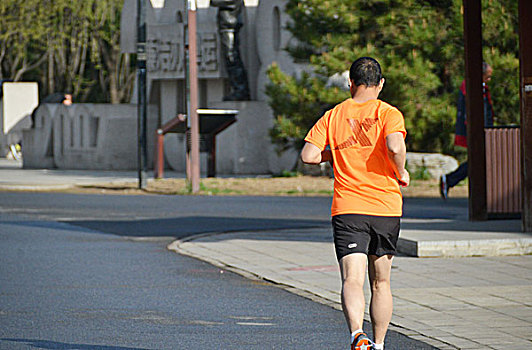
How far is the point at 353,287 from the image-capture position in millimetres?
5902

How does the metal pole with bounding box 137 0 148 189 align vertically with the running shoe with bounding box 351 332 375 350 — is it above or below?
above

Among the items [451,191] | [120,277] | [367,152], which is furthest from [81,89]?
[367,152]

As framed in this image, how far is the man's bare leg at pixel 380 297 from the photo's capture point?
6.07m

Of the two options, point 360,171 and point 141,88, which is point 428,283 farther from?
point 141,88

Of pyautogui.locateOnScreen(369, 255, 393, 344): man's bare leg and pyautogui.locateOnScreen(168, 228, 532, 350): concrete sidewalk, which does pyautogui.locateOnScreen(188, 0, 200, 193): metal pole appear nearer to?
pyautogui.locateOnScreen(168, 228, 532, 350): concrete sidewalk

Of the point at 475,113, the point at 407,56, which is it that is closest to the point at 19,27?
the point at 407,56

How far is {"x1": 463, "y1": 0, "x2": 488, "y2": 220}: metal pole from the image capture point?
13.8 metres

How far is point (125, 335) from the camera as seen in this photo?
7.24m

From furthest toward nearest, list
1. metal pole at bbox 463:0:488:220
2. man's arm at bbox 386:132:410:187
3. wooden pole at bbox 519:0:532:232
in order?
metal pole at bbox 463:0:488:220 < wooden pole at bbox 519:0:532:232 < man's arm at bbox 386:132:410:187

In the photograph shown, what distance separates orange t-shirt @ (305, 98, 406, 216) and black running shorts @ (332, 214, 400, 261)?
0.04 meters

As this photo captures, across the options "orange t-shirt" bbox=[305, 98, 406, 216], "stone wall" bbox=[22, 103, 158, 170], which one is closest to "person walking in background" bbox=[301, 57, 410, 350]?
"orange t-shirt" bbox=[305, 98, 406, 216]

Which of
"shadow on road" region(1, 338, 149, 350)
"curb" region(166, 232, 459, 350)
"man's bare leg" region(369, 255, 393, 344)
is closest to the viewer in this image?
"man's bare leg" region(369, 255, 393, 344)

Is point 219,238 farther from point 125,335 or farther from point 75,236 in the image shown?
point 125,335

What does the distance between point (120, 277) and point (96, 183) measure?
54.2 feet
